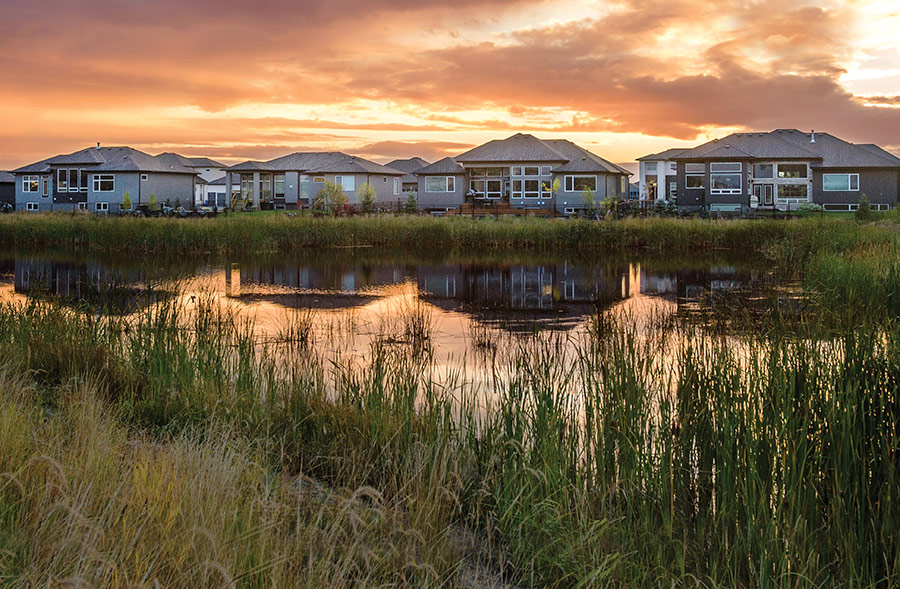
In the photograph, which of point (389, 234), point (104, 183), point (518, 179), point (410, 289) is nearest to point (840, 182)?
point (518, 179)

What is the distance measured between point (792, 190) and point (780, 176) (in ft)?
3.66

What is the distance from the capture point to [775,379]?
4988 mm

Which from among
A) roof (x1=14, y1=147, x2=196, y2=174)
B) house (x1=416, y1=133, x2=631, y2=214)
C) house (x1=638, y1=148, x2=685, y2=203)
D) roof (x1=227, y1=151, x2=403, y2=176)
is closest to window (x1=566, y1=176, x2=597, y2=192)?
house (x1=416, y1=133, x2=631, y2=214)

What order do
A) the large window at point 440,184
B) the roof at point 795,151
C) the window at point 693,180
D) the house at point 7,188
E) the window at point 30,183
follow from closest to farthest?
the roof at point 795,151, the window at point 693,180, the large window at point 440,184, the window at point 30,183, the house at point 7,188

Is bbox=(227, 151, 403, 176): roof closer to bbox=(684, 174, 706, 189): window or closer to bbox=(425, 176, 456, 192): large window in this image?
bbox=(425, 176, 456, 192): large window

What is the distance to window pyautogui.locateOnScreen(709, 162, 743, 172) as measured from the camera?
48.3m

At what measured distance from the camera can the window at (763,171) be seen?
50.6m

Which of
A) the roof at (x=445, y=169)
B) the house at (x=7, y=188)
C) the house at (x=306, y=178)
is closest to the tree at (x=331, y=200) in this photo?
the house at (x=306, y=178)

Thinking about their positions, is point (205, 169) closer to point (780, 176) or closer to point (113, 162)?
point (113, 162)

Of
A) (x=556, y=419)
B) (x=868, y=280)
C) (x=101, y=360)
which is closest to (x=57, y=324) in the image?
(x=101, y=360)

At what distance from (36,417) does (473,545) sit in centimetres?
290

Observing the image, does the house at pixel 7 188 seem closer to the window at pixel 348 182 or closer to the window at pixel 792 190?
the window at pixel 348 182

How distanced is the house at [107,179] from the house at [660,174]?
1216 inches

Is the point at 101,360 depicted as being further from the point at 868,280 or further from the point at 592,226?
the point at 592,226
